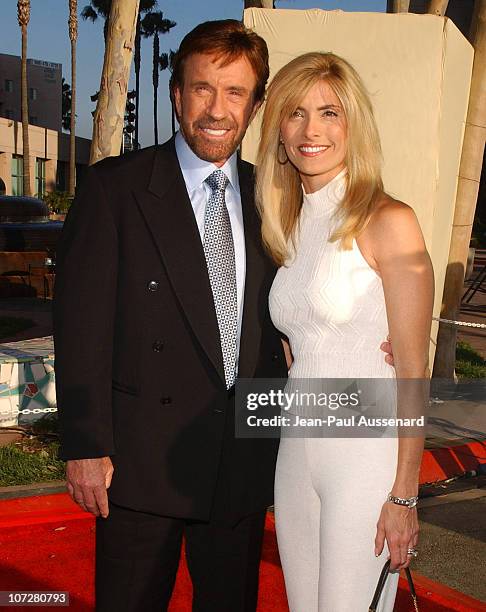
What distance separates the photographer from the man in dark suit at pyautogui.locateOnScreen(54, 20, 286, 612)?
111 inches

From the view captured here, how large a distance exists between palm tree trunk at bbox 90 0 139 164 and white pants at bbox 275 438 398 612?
5191mm

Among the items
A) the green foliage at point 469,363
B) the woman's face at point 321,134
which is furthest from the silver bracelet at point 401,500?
the green foliage at point 469,363

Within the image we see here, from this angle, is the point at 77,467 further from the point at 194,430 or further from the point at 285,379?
the point at 285,379

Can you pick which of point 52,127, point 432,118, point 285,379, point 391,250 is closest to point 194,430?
point 285,379

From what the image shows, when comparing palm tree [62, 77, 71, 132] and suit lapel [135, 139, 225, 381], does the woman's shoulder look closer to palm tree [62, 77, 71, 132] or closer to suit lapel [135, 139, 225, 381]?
suit lapel [135, 139, 225, 381]

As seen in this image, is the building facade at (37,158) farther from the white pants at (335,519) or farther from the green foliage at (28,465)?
the white pants at (335,519)

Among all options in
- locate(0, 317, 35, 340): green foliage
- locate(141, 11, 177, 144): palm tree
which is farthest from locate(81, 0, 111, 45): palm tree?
locate(0, 317, 35, 340): green foliage

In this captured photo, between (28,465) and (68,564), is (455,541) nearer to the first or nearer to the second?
(68,564)

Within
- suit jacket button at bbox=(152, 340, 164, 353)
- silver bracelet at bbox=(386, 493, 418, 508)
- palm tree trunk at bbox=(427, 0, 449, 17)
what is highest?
palm tree trunk at bbox=(427, 0, 449, 17)

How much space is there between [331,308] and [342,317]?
0.04 metres

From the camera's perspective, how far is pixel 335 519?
250 cm

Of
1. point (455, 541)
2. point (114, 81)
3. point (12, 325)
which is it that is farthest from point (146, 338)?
point (12, 325)

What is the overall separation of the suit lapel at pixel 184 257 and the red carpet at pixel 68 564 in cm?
211

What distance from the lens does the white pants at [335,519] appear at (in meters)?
2.49
